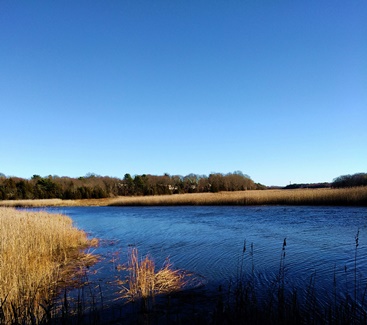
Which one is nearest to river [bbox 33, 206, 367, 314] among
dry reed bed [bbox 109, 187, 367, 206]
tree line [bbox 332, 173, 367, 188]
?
dry reed bed [bbox 109, 187, 367, 206]

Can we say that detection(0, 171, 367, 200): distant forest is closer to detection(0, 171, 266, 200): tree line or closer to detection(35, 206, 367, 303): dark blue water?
detection(0, 171, 266, 200): tree line

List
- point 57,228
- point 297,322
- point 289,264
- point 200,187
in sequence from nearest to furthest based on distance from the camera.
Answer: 1. point 297,322
2. point 289,264
3. point 57,228
4. point 200,187

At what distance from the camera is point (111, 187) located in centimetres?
8781

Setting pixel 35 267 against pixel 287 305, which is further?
pixel 35 267

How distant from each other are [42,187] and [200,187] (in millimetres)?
41551

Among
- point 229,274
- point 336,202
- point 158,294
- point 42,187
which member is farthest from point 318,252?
point 42,187

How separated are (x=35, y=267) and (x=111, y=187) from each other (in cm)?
8273

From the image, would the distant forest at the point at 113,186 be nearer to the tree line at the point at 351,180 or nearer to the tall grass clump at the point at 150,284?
the tree line at the point at 351,180

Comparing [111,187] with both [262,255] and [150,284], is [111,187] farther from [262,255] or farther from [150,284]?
[150,284]

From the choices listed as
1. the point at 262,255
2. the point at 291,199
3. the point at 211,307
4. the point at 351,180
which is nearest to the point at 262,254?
the point at 262,255

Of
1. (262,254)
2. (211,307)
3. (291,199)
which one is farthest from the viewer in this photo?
(291,199)

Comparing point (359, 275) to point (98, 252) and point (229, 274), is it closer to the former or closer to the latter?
point (229, 274)

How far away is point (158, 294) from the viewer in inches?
237

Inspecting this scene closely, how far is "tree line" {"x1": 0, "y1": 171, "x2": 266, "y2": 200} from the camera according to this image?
67812 millimetres
